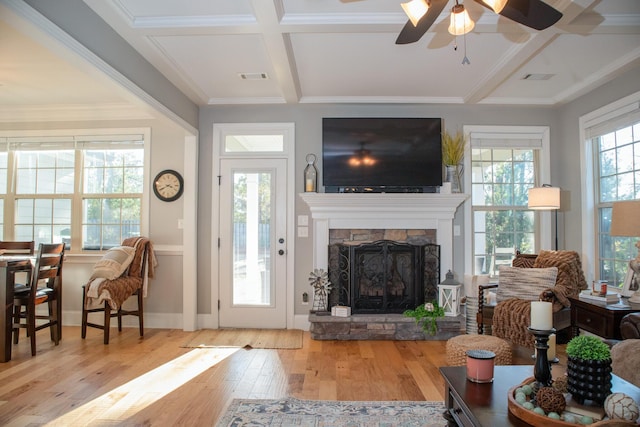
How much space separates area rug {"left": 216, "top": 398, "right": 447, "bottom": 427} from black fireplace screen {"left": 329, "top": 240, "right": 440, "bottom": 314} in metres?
1.75

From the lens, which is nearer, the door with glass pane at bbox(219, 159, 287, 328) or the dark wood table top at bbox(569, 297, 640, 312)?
the dark wood table top at bbox(569, 297, 640, 312)

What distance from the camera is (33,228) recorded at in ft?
15.5

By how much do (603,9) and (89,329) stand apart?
547 centimetres

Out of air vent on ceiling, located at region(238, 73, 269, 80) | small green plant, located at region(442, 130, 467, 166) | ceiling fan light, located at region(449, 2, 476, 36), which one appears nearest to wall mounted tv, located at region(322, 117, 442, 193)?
small green plant, located at region(442, 130, 467, 166)

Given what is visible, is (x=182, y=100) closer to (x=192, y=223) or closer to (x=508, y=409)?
(x=192, y=223)

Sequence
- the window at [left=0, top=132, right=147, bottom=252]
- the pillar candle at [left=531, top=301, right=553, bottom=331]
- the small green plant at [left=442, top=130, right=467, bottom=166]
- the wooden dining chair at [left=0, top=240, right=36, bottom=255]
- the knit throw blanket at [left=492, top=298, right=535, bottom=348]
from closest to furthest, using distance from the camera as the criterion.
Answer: the pillar candle at [left=531, top=301, right=553, bottom=331] → the knit throw blanket at [left=492, top=298, right=535, bottom=348] → the wooden dining chair at [left=0, top=240, right=36, bottom=255] → the small green plant at [left=442, top=130, right=467, bottom=166] → the window at [left=0, top=132, right=147, bottom=252]

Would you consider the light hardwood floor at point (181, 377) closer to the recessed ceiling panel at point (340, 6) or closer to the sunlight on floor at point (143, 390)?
the sunlight on floor at point (143, 390)

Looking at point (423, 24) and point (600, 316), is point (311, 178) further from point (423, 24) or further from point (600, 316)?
point (600, 316)

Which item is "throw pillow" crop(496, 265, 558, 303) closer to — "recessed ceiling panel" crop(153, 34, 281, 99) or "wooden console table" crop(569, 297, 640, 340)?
"wooden console table" crop(569, 297, 640, 340)

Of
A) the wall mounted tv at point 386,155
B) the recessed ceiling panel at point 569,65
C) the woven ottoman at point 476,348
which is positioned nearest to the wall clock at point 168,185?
the wall mounted tv at point 386,155

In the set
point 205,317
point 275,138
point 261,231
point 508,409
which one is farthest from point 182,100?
point 508,409

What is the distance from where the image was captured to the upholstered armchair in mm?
3250

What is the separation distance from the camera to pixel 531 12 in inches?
73.2

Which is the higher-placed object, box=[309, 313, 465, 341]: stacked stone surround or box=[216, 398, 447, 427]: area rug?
box=[309, 313, 465, 341]: stacked stone surround
